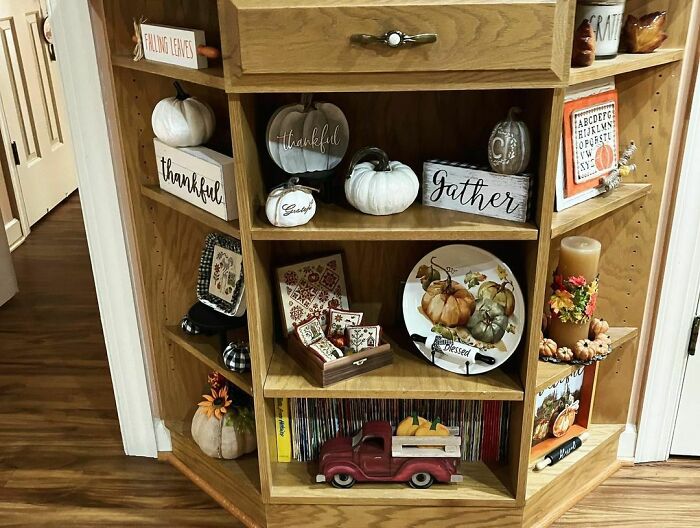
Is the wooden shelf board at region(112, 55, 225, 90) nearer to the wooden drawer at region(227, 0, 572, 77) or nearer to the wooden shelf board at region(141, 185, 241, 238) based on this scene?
the wooden drawer at region(227, 0, 572, 77)

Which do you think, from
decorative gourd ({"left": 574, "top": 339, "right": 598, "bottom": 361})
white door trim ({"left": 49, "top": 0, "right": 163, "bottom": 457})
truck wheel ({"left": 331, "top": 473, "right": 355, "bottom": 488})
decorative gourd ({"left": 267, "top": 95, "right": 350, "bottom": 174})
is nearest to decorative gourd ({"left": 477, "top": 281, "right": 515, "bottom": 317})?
decorative gourd ({"left": 574, "top": 339, "right": 598, "bottom": 361})

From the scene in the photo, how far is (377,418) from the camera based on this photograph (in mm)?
1793

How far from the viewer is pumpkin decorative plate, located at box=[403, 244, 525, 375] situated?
5.18 feet

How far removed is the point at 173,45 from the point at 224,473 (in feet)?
3.48

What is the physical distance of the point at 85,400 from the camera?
2355 mm

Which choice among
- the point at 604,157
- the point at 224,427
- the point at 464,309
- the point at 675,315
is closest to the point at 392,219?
the point at 464,309

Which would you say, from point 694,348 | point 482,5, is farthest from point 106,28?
point 694,348

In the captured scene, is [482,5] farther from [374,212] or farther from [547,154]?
[374,212]

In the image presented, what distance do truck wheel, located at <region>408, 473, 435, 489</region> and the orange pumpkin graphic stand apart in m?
0.81

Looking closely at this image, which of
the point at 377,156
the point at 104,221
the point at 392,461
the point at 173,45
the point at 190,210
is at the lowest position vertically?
the point at 392,461

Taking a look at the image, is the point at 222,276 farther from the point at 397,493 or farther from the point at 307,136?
the point at 397,493

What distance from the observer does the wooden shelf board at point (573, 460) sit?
1789 millimetres

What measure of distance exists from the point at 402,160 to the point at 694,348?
91 centimetres

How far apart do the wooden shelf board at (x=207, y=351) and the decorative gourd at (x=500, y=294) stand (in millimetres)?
562
